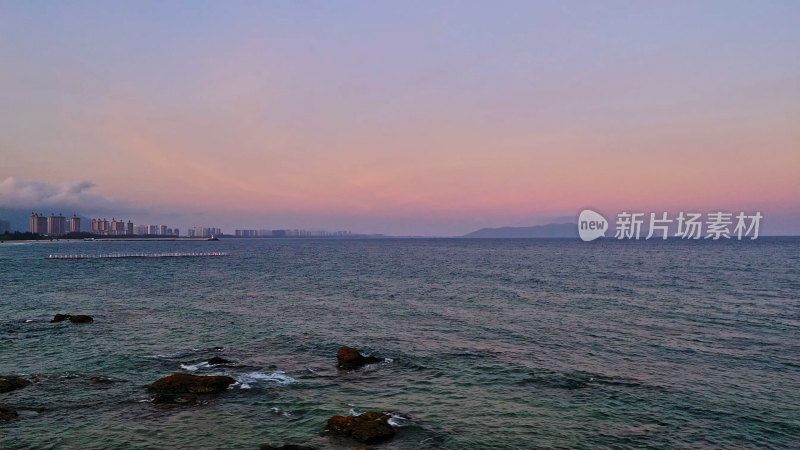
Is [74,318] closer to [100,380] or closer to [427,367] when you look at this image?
[100,380]

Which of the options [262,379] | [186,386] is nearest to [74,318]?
[186,386]

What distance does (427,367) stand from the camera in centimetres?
3662

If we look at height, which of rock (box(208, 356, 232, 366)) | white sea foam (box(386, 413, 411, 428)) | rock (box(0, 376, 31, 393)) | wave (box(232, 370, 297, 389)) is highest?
rock (box(0, 376, 31, 393))

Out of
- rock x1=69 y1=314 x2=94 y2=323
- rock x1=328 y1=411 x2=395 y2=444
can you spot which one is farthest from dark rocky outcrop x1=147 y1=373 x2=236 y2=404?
rock x1=69 y1=314 x2=94 y2=323

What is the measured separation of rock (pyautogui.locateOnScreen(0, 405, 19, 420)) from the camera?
25966 mm

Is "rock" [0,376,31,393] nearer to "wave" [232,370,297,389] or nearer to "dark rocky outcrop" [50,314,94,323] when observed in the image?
"wave" [232,370,297,389]

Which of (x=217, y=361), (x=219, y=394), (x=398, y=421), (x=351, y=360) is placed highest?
(x=351, y=360)

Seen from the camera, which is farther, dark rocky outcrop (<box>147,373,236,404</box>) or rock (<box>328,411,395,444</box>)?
dark rocky outcrop (<box>147,373,236,404</box>)

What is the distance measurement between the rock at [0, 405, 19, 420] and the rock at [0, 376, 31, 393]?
157 inches

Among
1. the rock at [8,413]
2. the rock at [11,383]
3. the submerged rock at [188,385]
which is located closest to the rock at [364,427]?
the submerged rock at [188,385]

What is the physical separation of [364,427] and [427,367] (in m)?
12.9

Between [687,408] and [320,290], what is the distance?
6255 centimetres

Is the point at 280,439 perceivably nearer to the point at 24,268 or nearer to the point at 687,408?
the point at 687,408

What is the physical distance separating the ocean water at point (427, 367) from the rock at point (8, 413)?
1.79ft
